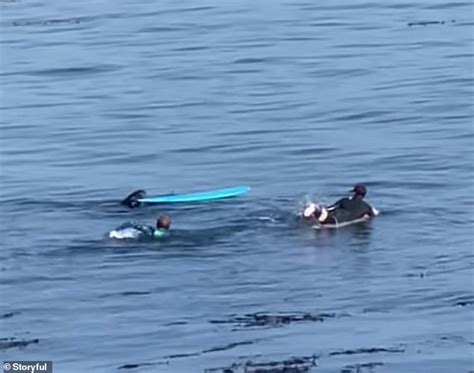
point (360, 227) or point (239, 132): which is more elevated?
point (239, 132)

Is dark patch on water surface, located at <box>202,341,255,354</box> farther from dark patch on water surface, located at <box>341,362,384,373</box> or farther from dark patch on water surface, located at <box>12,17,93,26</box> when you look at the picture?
dark patch on water surface, located at <box>12,17,93,26</box>

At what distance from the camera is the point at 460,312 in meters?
20.9

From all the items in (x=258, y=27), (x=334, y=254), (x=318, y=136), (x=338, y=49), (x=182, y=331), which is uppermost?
(x=258, y=27)

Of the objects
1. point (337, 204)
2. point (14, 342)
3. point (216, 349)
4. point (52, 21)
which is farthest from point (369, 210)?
point (52, 21)

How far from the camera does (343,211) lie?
2573cm

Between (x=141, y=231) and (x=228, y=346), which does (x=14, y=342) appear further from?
(x=141, y=231)

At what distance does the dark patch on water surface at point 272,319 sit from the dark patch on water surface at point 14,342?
207cm

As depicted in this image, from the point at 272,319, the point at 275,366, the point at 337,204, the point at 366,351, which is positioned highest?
the point at 337,204

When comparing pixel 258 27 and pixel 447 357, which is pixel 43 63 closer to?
pixel 258 27

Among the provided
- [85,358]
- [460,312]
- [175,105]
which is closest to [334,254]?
[460,312]

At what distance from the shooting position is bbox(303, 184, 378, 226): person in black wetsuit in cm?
2558

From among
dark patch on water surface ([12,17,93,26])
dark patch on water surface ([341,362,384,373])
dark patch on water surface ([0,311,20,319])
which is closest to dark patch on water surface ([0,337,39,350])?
dark patch on water surface ([0,311,20,319])

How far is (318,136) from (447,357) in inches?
574

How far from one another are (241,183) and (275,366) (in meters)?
11.0
